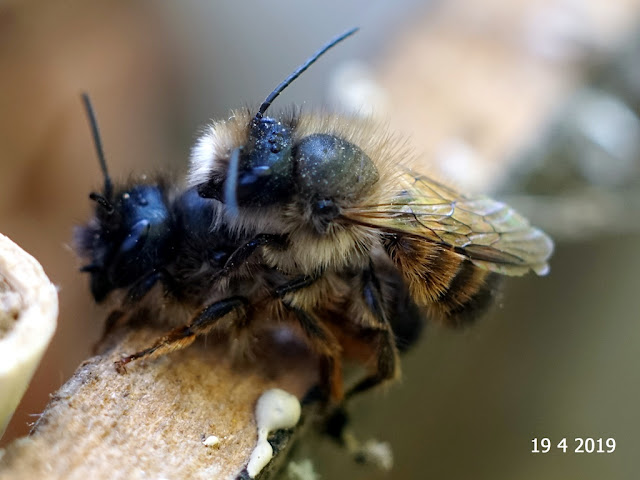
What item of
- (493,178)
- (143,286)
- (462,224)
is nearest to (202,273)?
(143,286)

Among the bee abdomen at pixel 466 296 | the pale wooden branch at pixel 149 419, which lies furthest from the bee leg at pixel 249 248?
the bee abdomen at pixel 466 296

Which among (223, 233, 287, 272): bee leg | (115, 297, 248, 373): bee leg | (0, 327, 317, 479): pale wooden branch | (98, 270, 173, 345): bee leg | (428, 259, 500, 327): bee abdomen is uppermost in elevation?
(223, 233, 287, 272): bee leg

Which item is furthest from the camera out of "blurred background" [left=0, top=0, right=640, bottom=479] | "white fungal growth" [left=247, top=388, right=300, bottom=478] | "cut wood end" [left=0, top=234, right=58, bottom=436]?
"blurred background" [left=0, top=0, right=640, bottom=479]

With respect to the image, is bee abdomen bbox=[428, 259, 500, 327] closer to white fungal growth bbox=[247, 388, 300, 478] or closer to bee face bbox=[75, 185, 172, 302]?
white fungal growth bbox=[247, 388, 300, 478]

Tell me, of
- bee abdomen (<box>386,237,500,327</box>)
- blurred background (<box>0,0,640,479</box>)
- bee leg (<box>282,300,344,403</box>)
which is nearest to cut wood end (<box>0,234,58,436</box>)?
bee leg (<box>282,300,344,403</box>)

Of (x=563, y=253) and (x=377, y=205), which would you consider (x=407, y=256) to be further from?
(x=563, y=253)

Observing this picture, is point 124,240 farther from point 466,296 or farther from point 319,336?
point 466,296

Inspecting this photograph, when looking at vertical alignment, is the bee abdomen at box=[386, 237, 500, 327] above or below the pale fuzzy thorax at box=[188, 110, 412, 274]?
below

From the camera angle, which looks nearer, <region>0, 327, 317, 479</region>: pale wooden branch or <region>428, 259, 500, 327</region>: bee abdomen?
<region>0, 327, 317, 479</region>: pale wooden branch

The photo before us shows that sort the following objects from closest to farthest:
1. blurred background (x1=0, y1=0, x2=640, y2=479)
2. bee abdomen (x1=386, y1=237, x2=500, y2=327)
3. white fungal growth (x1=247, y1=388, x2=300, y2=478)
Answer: white fungal growth (x1=247, y1=388, x2=300, y2=478), bee abdomen (x1=386, y1=237, x2=500, y2=327), blurred background (x1=0, y1=0, x2=640, y2=479)
